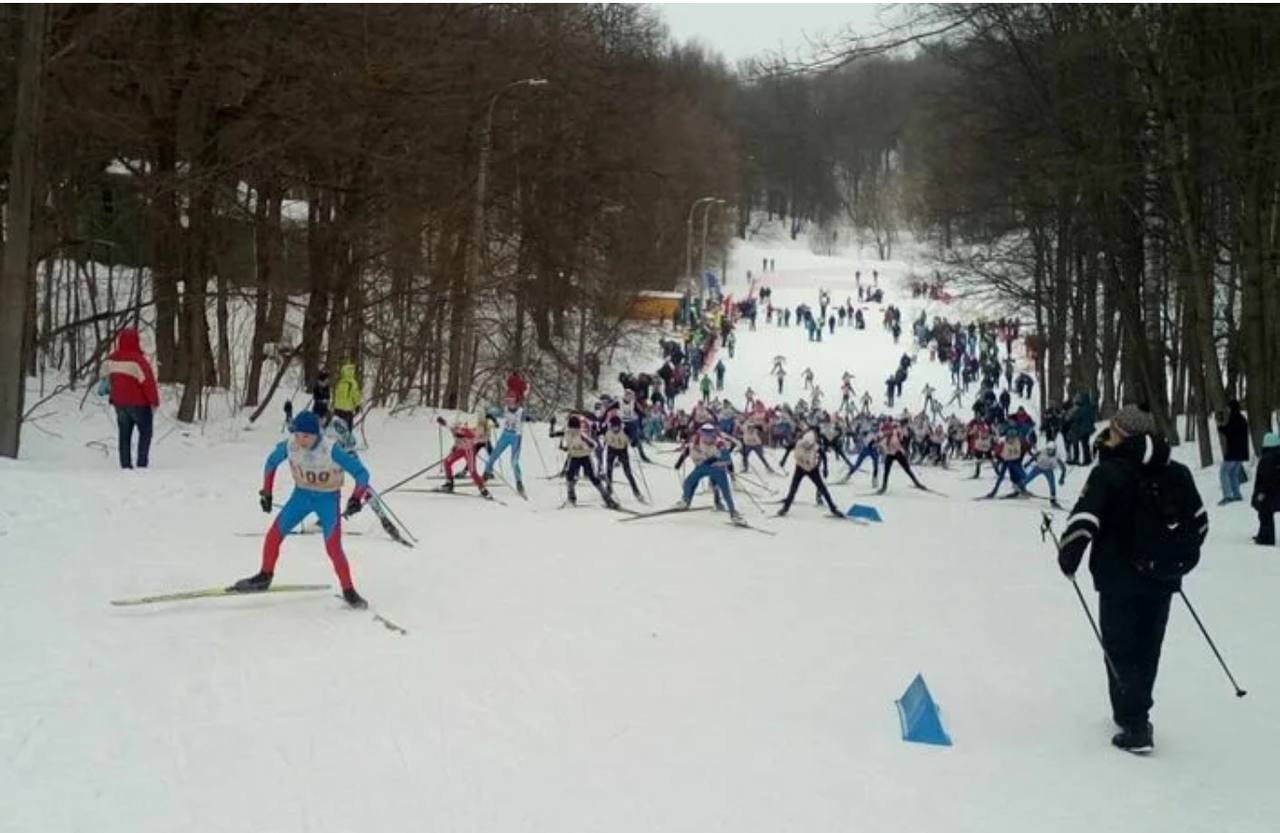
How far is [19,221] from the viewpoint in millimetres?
14523

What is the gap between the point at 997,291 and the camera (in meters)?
36.3

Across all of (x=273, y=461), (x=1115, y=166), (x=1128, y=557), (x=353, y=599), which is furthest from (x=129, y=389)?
(x=1115, y=166)

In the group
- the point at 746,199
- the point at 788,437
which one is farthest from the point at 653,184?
the point at 746,199

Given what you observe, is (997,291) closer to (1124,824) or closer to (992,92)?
(992,92)

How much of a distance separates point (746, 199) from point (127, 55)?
96511mm

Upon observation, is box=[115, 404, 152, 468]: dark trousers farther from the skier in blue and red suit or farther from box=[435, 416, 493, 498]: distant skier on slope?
the skier in blue and red suit

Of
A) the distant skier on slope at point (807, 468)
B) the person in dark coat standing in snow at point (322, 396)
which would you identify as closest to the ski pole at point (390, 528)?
the distant skier on slope at point (807, 468)

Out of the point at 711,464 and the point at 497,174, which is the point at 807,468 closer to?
the point at 711,464

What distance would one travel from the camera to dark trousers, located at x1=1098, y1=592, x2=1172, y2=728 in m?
6.72

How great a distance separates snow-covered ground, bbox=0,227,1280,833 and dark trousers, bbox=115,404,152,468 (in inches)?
50.3

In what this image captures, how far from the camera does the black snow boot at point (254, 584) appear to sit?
9203 mm

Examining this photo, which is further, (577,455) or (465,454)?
(465,454)

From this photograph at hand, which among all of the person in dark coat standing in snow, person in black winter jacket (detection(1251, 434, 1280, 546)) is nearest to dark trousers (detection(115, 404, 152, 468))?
the person in dark coat standing in snow

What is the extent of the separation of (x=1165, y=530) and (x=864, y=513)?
37.2 feet
